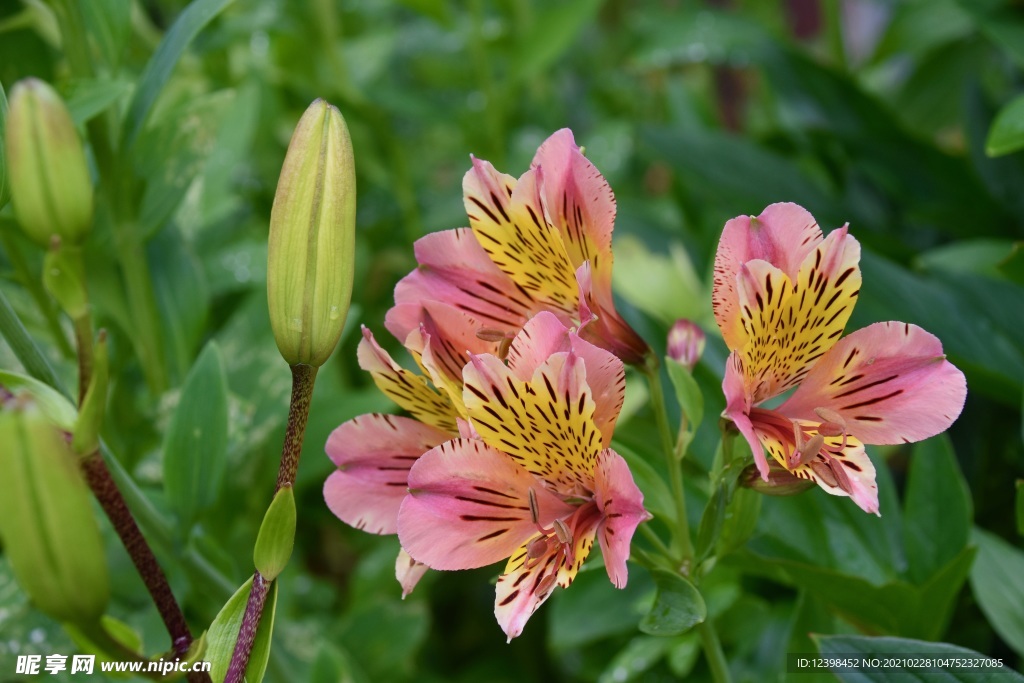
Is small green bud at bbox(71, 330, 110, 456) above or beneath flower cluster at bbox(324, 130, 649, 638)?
above

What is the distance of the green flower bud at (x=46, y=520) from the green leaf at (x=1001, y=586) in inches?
18.3

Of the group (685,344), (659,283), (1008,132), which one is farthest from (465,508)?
(659,283)

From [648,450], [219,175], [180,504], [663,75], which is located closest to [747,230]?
[648,450]

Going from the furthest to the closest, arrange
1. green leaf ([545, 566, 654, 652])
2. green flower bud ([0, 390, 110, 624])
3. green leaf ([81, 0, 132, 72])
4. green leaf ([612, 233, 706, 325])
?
green leaf ([612, 233, 706, 325]) < green leaf ([545, 566, 654, 652]) < green leaf ([81, 0, 132, 72]) < green flower bud ([0, 390, 110, 624])

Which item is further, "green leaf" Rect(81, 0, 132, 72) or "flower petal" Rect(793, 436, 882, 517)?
"green leaf" Rect(81, 0, 132, 72)

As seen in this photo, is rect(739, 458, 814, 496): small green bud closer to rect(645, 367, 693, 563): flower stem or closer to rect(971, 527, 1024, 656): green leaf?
rect(645, 367, 693, 563): flower stem

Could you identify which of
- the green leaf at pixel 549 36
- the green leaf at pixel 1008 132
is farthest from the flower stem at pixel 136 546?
the green leaf at pixel 549 36

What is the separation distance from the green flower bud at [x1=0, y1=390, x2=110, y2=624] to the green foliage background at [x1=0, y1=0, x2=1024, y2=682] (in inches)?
8.1

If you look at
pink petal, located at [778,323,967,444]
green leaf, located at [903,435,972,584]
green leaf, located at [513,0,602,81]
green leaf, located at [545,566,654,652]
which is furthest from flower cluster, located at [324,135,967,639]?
green leaf, located at [513,0,602,81]

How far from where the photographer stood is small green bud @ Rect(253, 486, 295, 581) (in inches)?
12.5

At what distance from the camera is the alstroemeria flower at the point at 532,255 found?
1.13 ft

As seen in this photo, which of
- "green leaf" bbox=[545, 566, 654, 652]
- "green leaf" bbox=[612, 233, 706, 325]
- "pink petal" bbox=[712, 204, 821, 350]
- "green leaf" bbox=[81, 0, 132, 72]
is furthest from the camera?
"green leaf" bbox=[612, 233, 706, 325]

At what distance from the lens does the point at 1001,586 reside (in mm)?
525

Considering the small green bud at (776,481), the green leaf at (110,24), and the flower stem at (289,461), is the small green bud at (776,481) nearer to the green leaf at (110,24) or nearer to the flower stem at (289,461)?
the flower stem at (289,461)
